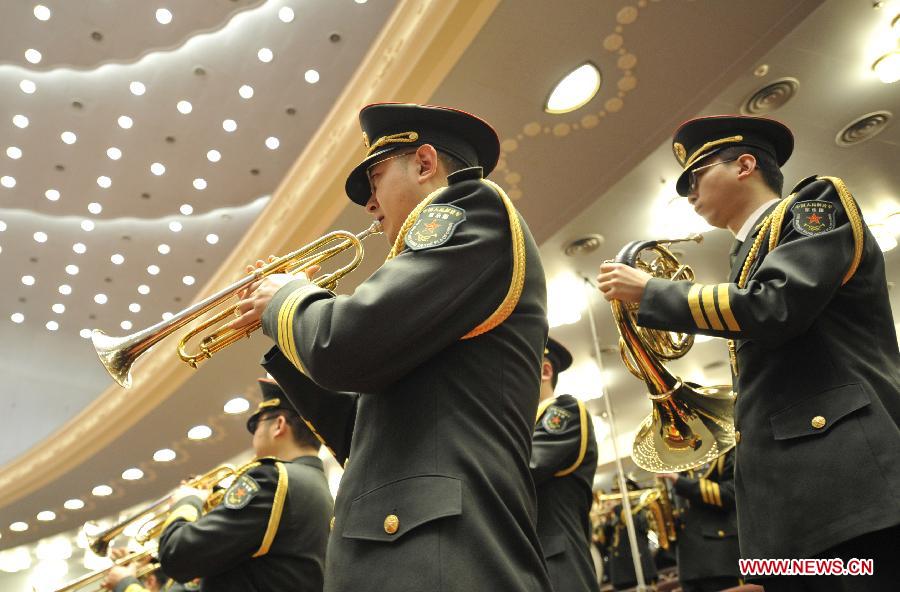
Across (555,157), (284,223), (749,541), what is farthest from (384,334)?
(284,223)

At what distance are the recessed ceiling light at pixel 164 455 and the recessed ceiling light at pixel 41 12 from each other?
6.21 m

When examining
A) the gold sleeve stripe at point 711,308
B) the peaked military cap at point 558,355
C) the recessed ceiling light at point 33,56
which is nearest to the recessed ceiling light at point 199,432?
the recessed ceiling light at point 33,56

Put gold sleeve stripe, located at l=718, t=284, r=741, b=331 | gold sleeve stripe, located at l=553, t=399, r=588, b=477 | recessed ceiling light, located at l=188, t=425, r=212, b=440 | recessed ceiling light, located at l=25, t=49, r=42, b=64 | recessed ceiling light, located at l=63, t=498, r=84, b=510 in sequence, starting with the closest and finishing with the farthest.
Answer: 1. gold sleeve stripe, located at l=718, t=284, r=741, b=331
2. gold sleeve stripe, located at l=553, t=399, r=588, b=477
3. recessed ceiling light, located at l=25, t=49, r=42, b=64
4. recessed ceiling light, located at l=188, t=425, r=212, b=440
5. recessed ceiling light, located at l=63, t=498, r=84, b=510

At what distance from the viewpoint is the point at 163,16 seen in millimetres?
8266

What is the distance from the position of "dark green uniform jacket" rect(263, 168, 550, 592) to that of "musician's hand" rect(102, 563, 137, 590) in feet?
12.1

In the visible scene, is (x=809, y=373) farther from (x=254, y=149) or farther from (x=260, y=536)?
(x=254, y=149)

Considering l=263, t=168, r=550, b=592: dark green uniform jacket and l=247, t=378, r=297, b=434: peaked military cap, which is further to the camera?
l=247, t=378, r=297, b=434: peaked military cap

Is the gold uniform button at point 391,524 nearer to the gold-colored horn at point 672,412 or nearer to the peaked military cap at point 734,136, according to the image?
the gold-colored horn at point 672,412

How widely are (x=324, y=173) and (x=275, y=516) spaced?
407 centimetres

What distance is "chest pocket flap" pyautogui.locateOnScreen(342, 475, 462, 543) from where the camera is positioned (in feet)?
4.00

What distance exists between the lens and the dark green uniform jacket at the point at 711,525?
14.7ft

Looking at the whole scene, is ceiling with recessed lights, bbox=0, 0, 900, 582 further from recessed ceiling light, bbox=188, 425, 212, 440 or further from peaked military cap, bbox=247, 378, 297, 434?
peaked military cap, bbox=247, 378, 297, 434

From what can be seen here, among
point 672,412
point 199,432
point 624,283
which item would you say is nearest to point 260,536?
point 672,412

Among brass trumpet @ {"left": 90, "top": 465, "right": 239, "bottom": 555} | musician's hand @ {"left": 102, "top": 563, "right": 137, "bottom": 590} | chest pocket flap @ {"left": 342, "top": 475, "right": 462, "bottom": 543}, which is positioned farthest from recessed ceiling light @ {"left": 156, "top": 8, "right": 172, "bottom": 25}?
chest pocket flap @ {"left": 342, "top": 475, "right": 462, "bottom": 543}
